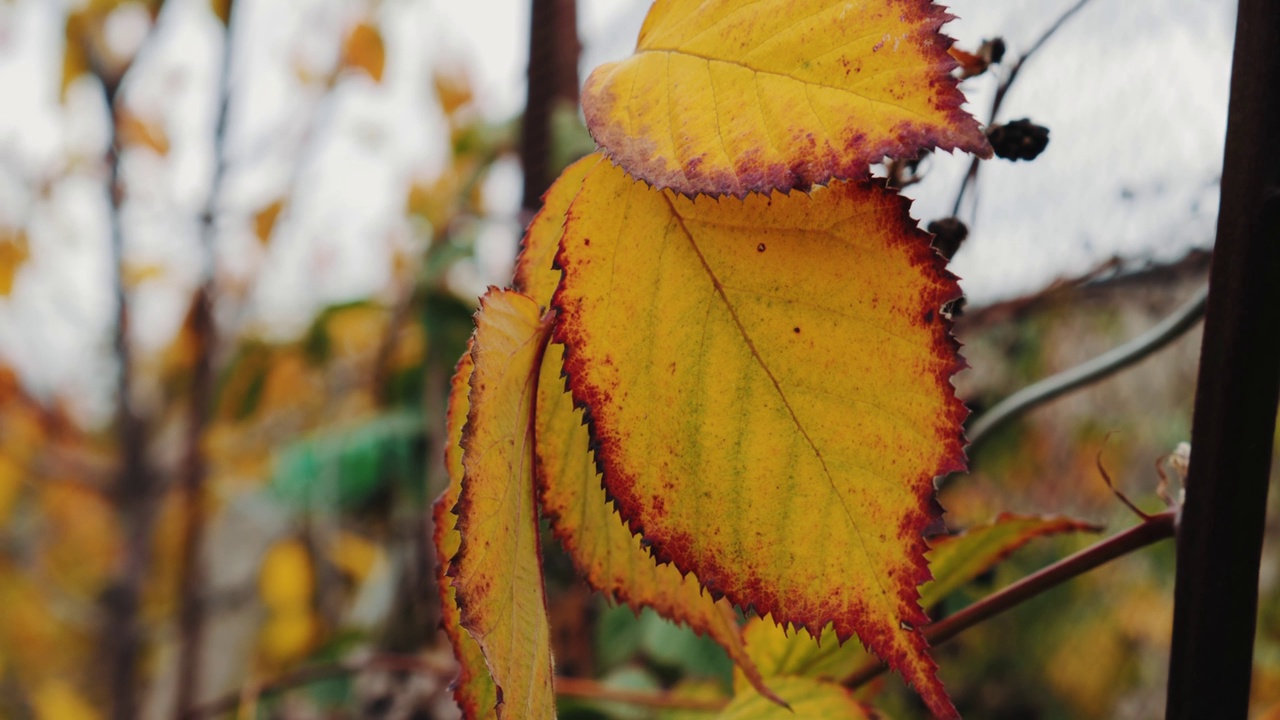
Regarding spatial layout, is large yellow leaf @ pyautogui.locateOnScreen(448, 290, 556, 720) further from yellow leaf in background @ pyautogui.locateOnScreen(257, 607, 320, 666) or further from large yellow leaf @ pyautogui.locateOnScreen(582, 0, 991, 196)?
yellow leaf in background @ pyautogui.locateOnScreen(257, 607, 320, 666)

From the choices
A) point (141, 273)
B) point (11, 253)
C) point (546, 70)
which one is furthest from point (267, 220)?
point (546, 70)

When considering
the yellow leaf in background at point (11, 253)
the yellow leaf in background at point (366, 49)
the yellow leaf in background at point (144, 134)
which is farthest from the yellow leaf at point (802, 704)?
the yellow leaf in background at point (11, 253)

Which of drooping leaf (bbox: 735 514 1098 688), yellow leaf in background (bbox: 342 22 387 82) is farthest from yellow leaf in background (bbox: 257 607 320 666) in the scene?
drooping leaf (bbox: 735 514 1098 688)

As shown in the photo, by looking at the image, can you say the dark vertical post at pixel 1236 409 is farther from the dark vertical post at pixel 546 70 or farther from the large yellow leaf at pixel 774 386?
the dark vertical post at pixel 546 70

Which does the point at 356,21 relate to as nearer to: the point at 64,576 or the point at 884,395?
the point at 884,395

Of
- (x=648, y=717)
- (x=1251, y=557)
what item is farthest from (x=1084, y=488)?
(x=1251, y=557)

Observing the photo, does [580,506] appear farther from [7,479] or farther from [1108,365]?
[7,479]
